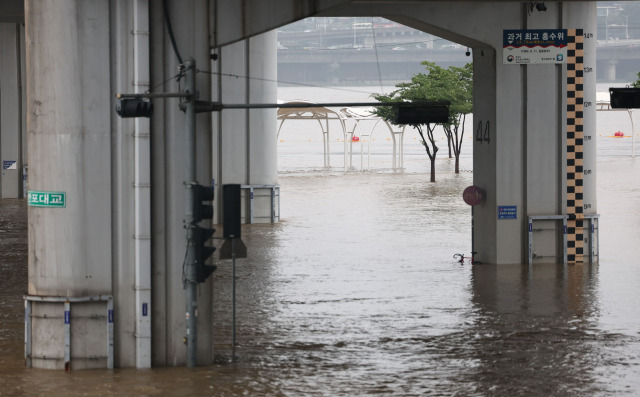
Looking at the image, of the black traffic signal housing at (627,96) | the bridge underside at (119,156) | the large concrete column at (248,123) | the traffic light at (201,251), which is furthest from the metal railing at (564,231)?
the traffic light at (201,251)

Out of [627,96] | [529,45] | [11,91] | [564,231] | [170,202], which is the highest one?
[11,91]

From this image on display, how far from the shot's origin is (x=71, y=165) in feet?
49.4

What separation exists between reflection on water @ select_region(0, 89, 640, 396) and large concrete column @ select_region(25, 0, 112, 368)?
0.62 meters

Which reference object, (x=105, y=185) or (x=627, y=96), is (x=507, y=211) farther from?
(x=105, y=185)

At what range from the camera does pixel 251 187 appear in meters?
33.5

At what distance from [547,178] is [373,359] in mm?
9983

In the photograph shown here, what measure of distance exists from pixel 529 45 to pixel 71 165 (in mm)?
11854

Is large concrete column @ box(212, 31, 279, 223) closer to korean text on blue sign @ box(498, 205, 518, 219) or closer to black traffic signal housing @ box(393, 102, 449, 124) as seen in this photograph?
korean text on blue sign @ box(498, 205, 518, 219)

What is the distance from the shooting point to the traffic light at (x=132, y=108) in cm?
1443

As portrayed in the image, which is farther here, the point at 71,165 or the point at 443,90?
the point at 443,90

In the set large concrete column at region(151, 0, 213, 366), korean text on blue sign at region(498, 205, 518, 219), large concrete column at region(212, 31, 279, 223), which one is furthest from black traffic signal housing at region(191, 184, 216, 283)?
large concrete column at region(212, 31, 279, 223)

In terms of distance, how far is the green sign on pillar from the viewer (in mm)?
15047

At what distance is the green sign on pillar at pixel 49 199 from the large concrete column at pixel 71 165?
43 mm

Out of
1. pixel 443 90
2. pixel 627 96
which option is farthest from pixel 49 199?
pixel 443 90
